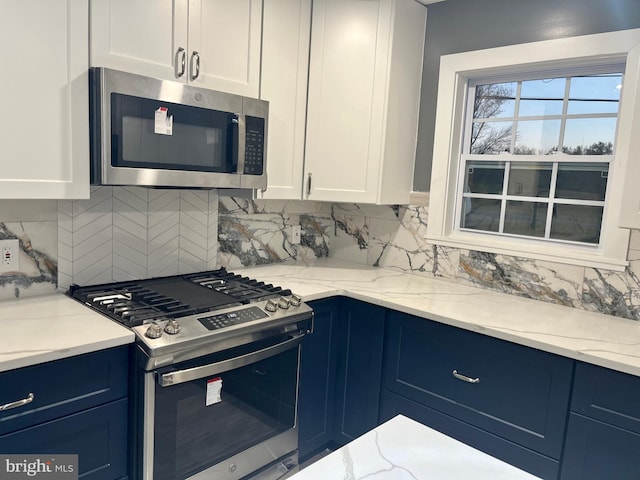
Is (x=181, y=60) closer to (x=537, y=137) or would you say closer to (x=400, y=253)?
(x=400, y=253)

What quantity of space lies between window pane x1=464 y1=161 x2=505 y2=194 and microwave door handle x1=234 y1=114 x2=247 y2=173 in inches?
50.1

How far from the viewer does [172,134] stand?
1.93 metres

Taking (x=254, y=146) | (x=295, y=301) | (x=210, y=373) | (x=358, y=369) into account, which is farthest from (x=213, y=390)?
(x=254, y=146)

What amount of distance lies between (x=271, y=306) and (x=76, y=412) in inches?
31.4

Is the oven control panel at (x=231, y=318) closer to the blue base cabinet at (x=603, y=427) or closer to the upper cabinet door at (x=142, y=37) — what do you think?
the upper cabinet door at (x=142, y=37)

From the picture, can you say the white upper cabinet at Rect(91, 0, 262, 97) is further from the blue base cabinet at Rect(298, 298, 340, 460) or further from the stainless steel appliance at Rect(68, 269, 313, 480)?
the blue base cabinet at Rect(298, 298, 340, 460)

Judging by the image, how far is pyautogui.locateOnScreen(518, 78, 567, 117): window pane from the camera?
2.35 metres

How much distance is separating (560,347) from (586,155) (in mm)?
1050

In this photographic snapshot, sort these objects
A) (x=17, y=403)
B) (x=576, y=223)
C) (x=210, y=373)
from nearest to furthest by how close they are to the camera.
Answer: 1. (x=17, y=403)
2. (x=210, y=373)
3. (x=576, y=223)

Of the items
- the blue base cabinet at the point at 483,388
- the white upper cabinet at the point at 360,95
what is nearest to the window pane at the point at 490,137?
the white upper cabinet at the point at 360,95

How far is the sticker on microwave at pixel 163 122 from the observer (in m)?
1.87

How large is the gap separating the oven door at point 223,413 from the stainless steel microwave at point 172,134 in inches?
28.9

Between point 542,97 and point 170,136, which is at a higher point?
point 542,97

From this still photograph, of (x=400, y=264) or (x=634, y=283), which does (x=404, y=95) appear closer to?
(x=400, y=264)
